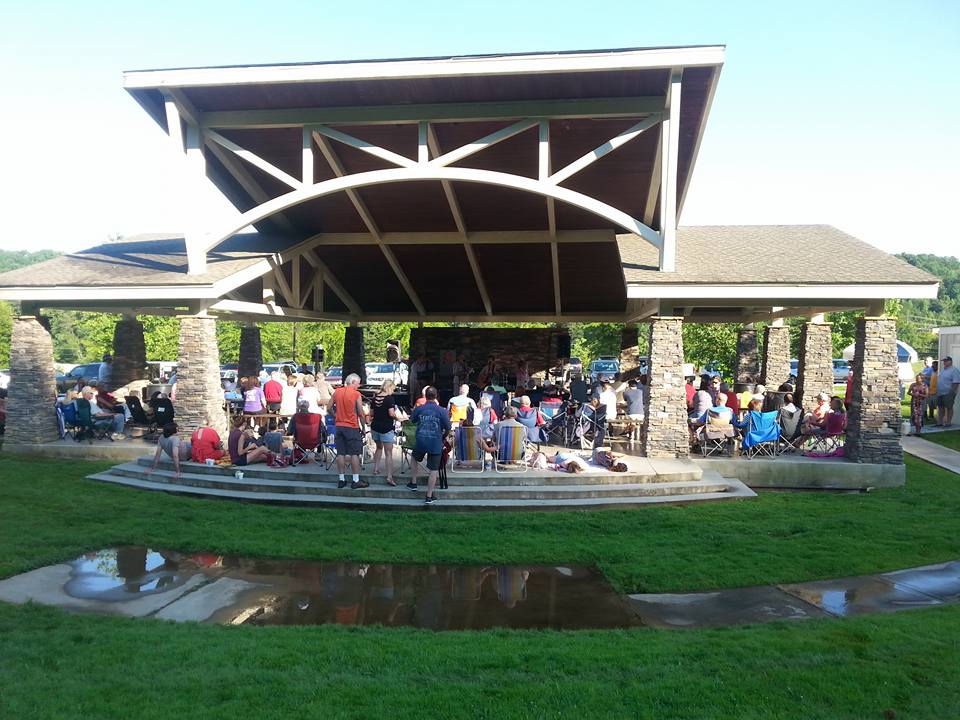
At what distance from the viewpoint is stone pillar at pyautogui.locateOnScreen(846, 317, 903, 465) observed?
1046 cm

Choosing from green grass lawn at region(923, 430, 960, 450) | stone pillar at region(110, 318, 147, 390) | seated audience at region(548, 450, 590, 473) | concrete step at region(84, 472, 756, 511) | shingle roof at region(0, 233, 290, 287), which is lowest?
concrete step at region(84, 472, 756, 511)

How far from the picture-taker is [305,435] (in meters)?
10.1

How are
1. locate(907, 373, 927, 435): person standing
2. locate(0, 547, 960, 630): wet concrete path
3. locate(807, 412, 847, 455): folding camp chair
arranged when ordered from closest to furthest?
locate(0, 547, 960, 630): wet concrete path
locate(807, 412, 847, 455): folding camp chair
locate(907, 373, 927, 435): person standing

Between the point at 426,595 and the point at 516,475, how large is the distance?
3770 millimetres

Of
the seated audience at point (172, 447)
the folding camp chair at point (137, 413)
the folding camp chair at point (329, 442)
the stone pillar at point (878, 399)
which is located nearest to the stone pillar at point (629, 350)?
the stone pillar at point (878, 399)

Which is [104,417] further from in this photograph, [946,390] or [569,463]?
[946,390]

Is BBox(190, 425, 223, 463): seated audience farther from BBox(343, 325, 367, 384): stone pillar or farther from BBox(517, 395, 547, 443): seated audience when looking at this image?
BBox(343, 325, 367, 384): stone pillar

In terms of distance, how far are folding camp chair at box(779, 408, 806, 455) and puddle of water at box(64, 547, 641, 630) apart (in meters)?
6.09

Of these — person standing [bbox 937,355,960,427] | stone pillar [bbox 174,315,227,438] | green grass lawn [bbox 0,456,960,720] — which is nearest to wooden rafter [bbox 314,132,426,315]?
stone pillar [bbox 174,315,227,438]

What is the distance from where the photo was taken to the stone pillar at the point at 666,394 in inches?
421

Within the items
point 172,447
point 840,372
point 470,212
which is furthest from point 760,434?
point 840,372

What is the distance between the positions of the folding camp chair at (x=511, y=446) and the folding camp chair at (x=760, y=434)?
3.84 meters

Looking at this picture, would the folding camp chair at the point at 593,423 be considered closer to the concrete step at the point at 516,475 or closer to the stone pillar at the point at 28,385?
the concrete step at the point at 516,475

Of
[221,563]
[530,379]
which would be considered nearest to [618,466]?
[221,563]
